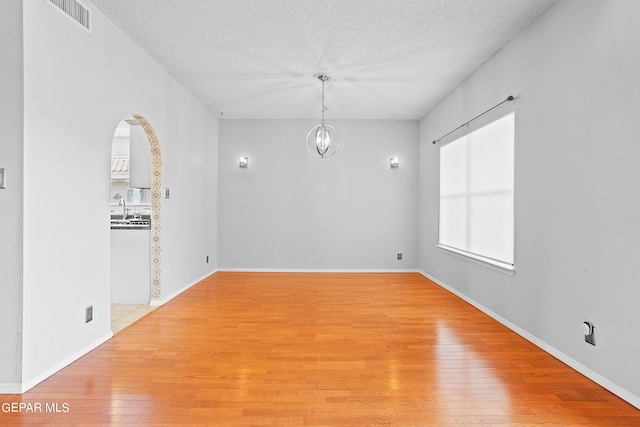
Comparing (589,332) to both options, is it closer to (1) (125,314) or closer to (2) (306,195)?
(1) (125,314)

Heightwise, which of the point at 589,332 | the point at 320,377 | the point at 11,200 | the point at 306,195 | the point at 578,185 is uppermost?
the point at 306,195

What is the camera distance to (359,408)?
183 centimetres

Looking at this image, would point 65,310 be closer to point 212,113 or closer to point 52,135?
point 52,135

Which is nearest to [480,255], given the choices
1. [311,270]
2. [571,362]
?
[571,362]

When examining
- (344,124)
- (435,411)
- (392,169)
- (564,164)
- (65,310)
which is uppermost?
(344,124)

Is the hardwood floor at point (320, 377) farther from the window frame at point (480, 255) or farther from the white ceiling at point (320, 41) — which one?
the white ceiling at point (320, 41)

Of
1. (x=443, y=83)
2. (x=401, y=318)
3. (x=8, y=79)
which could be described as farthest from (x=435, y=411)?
(x=443, y=83)

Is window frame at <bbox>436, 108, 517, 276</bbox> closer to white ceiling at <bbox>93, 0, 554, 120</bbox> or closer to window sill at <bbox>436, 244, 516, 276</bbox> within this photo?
Result: window sill at <bbox>436, 244, 516, 276</bbox>

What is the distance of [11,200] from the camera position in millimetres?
1979

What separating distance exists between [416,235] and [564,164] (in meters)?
3.56

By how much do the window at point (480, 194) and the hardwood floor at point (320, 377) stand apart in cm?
76

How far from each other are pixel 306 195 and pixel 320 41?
9.95ft

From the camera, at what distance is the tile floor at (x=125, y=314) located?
307cm

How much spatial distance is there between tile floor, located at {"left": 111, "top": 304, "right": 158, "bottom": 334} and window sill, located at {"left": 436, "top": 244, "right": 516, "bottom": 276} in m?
3.39
